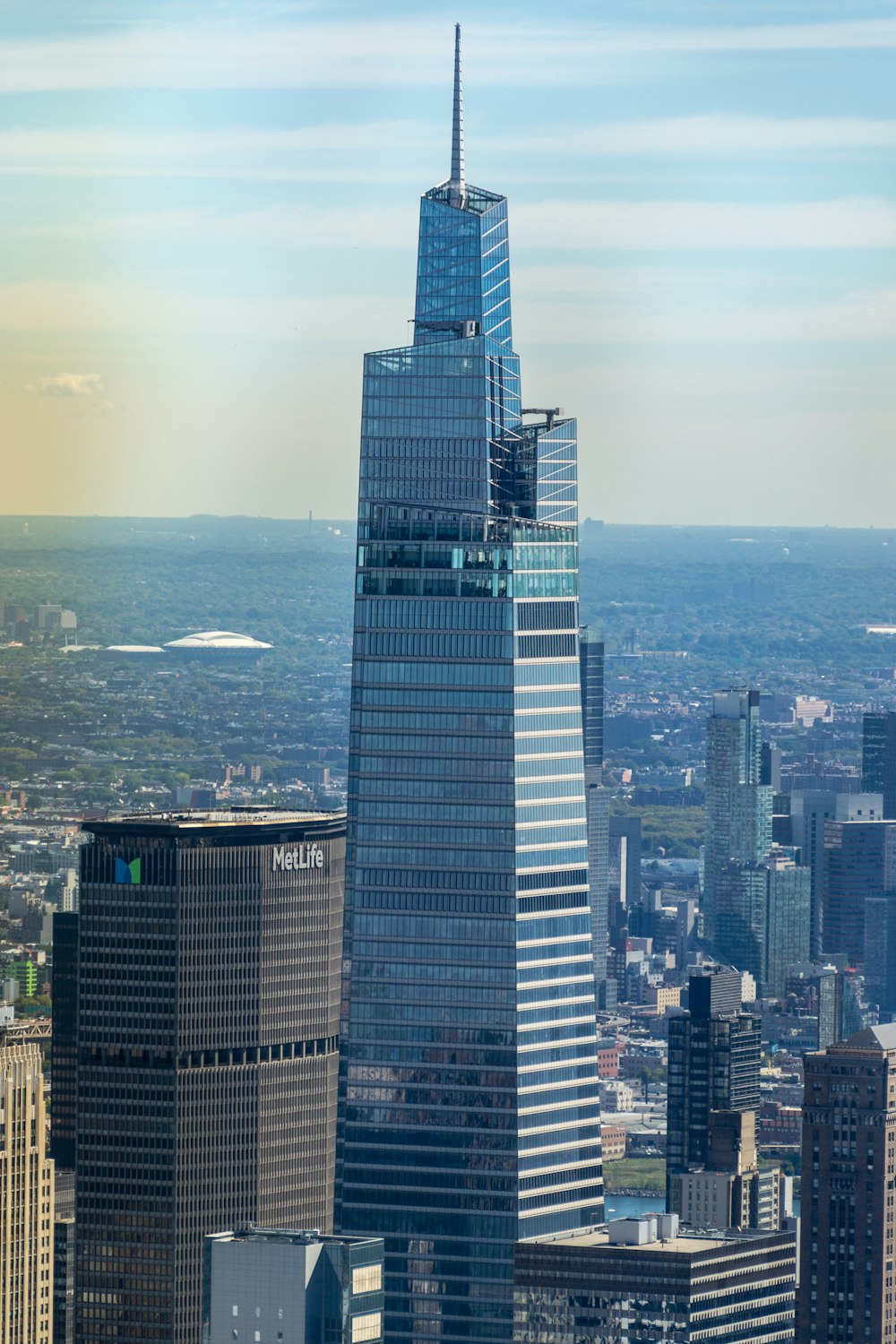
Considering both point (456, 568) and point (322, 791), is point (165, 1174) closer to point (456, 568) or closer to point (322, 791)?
point (456, 568)

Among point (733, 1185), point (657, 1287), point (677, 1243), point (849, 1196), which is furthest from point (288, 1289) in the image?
point (733, 1185)

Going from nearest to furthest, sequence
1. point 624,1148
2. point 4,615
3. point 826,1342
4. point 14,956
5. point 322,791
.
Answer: point 826,1342 < point 322,791 < point 14,956 < point 4,615 < point 624,1148

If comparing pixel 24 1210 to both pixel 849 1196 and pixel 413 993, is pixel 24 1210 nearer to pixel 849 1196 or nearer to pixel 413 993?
pixel 413 993

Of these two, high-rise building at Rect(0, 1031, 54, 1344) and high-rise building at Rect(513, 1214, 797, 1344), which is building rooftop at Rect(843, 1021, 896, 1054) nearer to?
high-rise building at Rect(513, 1214, 797, 1344)

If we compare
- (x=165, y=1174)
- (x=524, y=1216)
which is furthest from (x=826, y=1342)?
(x=165, y=1174)

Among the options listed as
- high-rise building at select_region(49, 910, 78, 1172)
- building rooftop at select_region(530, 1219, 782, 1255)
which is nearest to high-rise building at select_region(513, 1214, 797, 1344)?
building rooftop at select_region(530, 1219, 782, 1255)

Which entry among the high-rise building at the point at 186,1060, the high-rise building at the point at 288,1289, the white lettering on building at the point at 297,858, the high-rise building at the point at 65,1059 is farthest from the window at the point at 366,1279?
the white lettering on building at the point at 297,858

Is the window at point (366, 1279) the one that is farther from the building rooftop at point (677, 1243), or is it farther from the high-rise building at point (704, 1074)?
the high-rise building at point (704, 1074)
